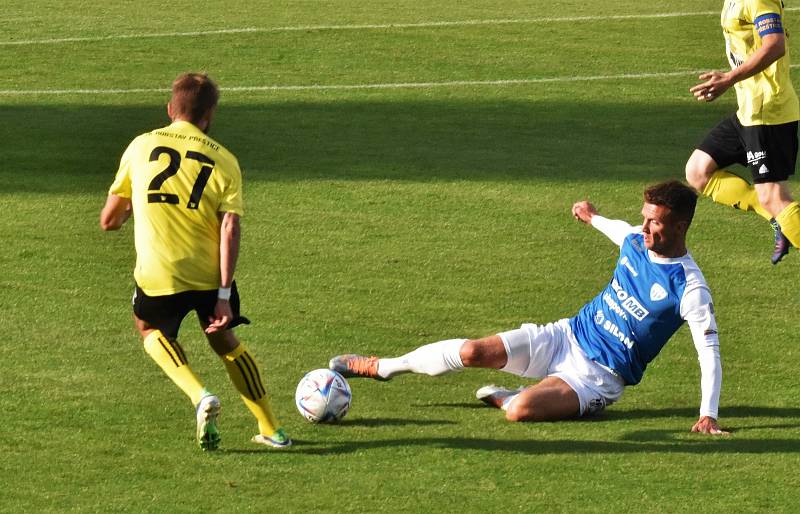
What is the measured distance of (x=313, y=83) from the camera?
18672mm

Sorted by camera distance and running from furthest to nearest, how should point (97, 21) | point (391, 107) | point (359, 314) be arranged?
point (97, 21) < point (391, 107) < point (359, 314)

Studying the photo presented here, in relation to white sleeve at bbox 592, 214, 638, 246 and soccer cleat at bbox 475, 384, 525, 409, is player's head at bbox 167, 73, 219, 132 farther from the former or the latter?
white sleeve at bbox 592, 214, 638, 246

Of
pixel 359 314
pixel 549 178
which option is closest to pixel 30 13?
pixel 549 178

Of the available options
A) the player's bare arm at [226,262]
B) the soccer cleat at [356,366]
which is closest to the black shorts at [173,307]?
the player's bare arm at [226,262]

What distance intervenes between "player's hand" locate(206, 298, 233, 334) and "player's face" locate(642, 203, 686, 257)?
2202 millimetres

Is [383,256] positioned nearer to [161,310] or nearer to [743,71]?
[743,71]

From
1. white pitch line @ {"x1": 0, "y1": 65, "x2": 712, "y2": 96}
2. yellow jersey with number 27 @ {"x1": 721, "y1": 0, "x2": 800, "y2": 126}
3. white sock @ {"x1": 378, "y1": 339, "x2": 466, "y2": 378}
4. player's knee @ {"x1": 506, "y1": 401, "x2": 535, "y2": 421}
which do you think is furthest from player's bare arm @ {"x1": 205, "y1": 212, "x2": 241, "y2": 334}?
white pitch line @ {"x1": 0, "y1": 65, "x2": 712, "y2": 96}

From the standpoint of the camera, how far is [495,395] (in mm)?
8117

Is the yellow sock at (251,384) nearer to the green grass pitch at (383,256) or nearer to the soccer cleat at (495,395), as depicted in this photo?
the green grass pitch at (383,256)

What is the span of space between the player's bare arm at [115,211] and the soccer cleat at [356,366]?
5.57 feet

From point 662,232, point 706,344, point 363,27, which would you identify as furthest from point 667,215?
point 363,27

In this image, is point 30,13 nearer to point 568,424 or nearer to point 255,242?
point 255,242

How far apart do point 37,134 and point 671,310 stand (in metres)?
9.63

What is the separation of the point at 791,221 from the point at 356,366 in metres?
3.60
